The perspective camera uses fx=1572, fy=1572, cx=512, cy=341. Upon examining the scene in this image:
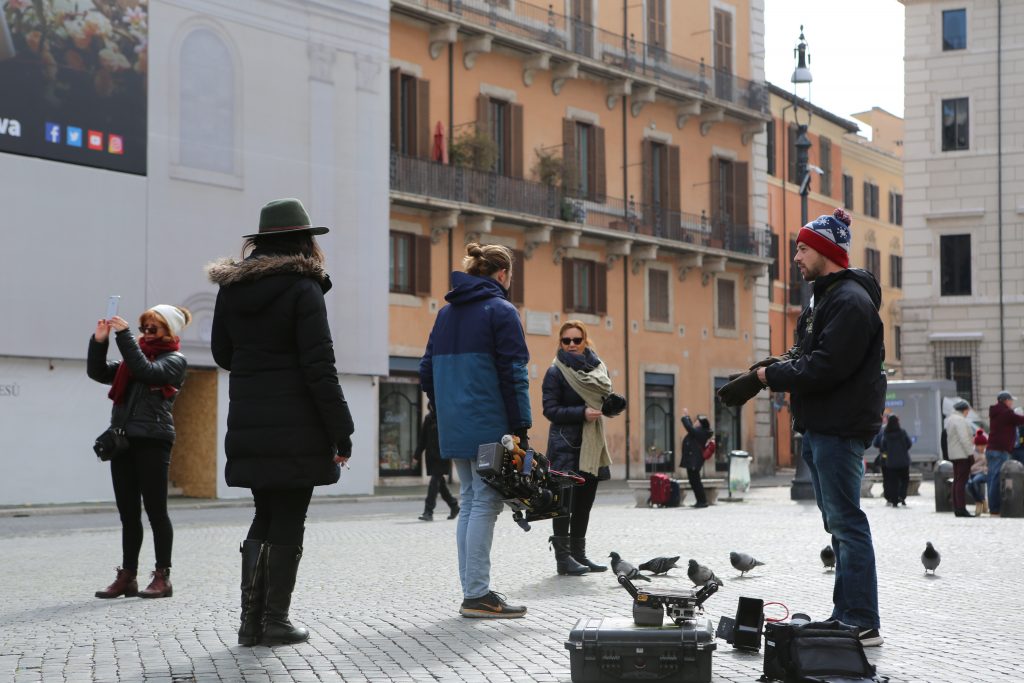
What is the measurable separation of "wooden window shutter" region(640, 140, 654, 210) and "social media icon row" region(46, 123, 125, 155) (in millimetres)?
17221

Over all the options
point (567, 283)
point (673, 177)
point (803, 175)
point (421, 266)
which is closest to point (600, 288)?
point (567, 283)

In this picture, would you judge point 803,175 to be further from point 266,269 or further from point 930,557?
point 266,269

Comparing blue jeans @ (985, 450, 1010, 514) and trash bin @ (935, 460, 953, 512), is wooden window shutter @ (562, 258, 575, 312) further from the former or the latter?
blue jeans @ (985, 450, 1010, 514)

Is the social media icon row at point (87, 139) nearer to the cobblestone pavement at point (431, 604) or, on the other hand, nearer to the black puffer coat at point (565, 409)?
the cobblestone pavement at point (431, 604)

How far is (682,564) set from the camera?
1190cm

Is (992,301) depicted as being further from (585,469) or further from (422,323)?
(585,469)

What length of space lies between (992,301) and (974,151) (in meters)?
4.48

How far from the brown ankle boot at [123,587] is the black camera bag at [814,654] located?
471 centimetres

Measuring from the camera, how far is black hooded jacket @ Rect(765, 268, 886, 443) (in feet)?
23.1

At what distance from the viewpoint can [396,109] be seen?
33562 millimetres

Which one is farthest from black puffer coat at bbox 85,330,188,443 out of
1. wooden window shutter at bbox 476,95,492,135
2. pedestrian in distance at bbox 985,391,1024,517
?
wooden window shutter at bbox 476,95,492,135

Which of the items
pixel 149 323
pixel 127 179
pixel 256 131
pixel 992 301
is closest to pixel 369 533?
pixel 149 323

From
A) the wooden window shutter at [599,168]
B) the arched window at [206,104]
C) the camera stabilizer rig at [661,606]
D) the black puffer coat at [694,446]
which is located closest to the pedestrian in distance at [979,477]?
the black puffer coat at [694,446]

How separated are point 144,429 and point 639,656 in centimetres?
427
